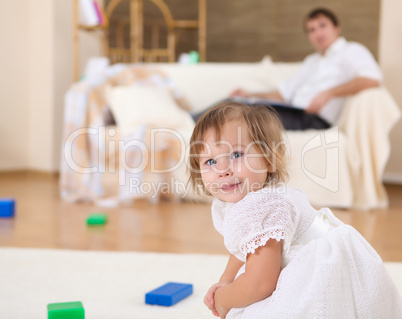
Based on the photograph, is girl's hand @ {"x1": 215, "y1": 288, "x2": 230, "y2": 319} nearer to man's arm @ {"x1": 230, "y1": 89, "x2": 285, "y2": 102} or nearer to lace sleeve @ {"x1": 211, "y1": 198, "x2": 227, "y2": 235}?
lace sleeve @ {"x1": 211, "y1": 198, "x2": 227, "y2": 235}

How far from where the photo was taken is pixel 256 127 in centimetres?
109

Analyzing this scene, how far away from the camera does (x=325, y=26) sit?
364 centimetres

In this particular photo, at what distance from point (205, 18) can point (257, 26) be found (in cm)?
56

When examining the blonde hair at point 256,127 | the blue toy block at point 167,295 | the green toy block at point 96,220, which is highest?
the blonde hair at point 256,127

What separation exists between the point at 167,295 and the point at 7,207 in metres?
1.58

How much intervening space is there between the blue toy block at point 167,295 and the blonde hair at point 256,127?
50 cm

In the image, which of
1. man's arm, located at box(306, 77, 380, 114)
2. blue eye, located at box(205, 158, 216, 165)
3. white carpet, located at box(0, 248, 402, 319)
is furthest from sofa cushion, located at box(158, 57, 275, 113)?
blue eye, located at box(205, 158, 216, 165)

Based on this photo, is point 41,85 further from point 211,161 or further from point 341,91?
point 211,161

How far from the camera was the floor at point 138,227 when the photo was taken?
91.0 inches

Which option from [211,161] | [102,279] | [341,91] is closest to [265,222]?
[211,161]

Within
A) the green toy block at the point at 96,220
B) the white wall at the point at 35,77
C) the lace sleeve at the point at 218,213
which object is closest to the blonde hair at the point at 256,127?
the lace sleeve at the point at 218,213

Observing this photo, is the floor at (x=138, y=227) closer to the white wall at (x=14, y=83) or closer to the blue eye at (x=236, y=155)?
the blue eye at (x=236, y=155)

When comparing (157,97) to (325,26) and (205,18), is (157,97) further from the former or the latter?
(205,18)

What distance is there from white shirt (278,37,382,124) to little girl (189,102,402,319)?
8.04 feet
